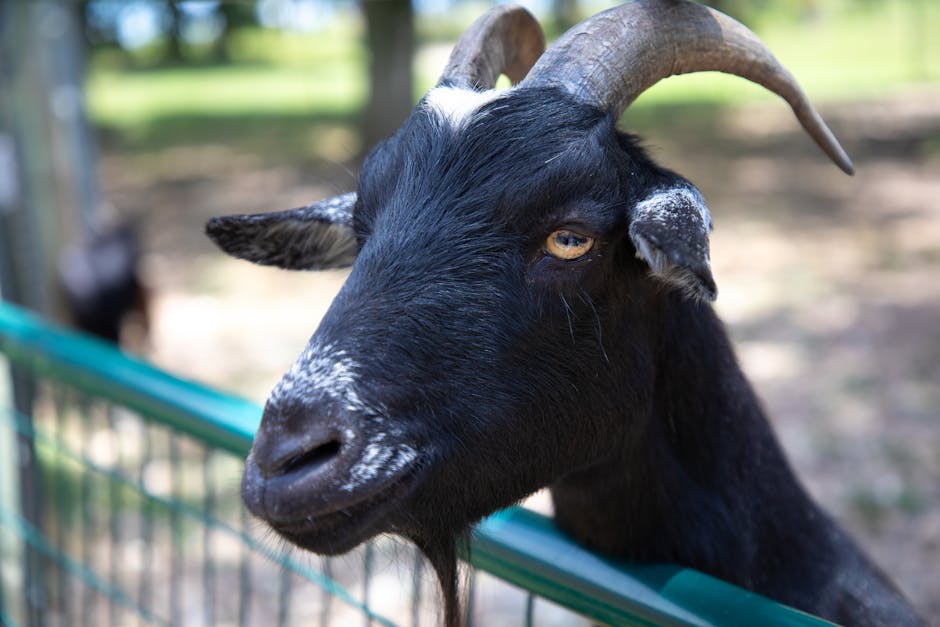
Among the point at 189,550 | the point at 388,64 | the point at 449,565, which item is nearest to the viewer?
the point at 449,565

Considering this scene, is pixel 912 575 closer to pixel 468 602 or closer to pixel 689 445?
pixel 689 445

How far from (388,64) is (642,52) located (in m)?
11.1

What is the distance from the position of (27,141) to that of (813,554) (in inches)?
233

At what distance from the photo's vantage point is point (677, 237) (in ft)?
5.44

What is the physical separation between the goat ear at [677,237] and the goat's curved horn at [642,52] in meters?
0.32

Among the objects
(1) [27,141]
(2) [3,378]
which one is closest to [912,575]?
(2) [3,378]

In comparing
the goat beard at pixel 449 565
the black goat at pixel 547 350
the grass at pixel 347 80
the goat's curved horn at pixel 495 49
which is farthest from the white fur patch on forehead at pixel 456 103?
the grass at pixel 347 80

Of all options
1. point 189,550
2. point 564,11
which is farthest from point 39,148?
point 564,11

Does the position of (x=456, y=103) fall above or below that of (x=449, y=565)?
above

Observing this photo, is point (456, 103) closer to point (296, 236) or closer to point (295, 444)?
point (296, 236)

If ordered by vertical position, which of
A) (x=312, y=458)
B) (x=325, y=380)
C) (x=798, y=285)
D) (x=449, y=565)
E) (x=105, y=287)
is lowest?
(x=105, y=287)

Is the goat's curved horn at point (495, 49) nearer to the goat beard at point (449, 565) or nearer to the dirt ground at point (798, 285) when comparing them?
Answer: the dirt ground at point (798, 285)

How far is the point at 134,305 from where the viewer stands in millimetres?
8055

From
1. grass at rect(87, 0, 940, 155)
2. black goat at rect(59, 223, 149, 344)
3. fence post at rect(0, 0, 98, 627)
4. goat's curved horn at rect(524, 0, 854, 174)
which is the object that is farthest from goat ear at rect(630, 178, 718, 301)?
grass at rect(87, 0, 940, 155)
